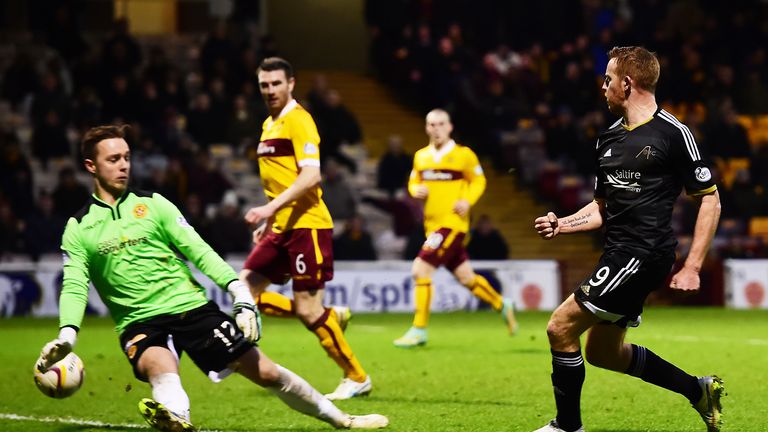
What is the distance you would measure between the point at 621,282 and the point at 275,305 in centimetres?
345

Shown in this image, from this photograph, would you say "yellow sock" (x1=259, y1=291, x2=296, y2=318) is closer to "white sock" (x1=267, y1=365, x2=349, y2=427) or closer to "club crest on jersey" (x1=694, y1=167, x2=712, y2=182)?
"white sock" (x1=267, y1=365, x2=349, y2=427)

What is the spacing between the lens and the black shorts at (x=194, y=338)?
665 cm

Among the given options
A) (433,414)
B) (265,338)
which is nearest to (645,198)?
(433,414)

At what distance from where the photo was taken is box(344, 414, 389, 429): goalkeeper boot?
288 inches

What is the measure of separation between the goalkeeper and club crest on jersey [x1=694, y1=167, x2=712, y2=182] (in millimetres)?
2371

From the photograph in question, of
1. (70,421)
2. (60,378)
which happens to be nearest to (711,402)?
(60,378)

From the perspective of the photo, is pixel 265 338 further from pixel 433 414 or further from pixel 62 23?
pixel 62 23

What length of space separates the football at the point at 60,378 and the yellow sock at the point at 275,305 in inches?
123

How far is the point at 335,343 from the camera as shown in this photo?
29.2 ft

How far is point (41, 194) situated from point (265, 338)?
6641 mm

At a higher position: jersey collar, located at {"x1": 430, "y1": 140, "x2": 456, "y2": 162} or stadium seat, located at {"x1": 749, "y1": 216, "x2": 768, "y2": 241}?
jersey collar, located at {"x1": 430, "y1": 140, "x2": 456, "y2": 162}

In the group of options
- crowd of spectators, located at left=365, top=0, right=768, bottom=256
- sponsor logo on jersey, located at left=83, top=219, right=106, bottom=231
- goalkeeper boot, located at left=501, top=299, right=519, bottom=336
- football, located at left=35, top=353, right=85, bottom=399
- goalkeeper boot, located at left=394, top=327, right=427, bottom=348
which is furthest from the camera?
crowd of spectators, located at left=365, top=0, right=768, bottom=256

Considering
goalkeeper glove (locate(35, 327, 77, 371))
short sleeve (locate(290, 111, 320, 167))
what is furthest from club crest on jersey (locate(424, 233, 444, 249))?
goalkeeper glove (locate(35, 327, 77, 371))

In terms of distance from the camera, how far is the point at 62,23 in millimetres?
22594
